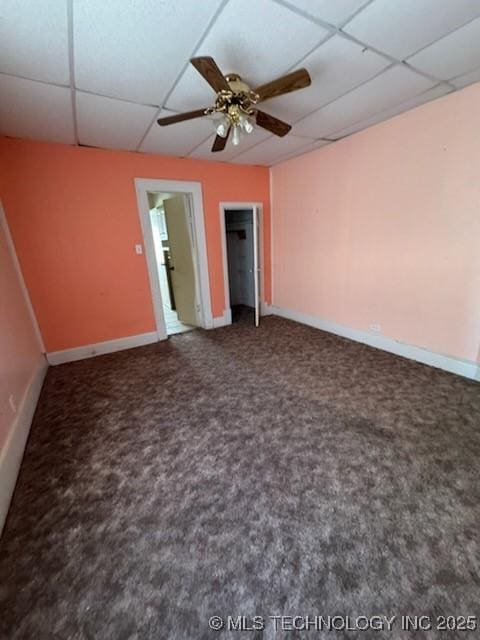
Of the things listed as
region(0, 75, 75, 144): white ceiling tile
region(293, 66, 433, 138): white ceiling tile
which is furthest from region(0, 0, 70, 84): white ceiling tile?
region(293, 66, 433, 138): white ceiling tile

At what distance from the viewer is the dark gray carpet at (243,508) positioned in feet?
3.57

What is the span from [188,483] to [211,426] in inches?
20.3

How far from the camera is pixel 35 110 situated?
7.10ft

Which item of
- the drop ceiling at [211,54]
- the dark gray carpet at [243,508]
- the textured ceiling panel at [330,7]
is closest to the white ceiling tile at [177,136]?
the drop ceiling at [211,54]

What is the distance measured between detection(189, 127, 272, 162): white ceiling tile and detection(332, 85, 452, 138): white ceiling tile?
0.86m

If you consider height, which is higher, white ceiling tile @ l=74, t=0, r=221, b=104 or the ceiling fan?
white ceiling tile @ l=74, t=0, r=221, b=104

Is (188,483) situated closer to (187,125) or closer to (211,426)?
(211,426)

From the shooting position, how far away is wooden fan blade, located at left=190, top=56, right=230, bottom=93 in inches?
55.8

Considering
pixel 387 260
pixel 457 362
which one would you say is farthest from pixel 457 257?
pixel 457 362

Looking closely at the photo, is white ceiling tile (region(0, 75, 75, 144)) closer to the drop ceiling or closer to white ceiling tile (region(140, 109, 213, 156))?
the drop ceiling

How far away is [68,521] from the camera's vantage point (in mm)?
1450

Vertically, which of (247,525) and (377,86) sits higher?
(377,86)

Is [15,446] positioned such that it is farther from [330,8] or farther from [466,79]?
[466,79]

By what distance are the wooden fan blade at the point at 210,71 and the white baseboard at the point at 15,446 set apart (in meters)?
2.54
